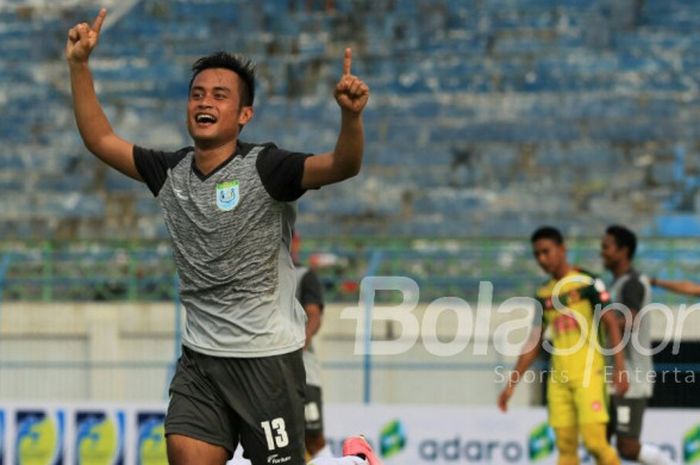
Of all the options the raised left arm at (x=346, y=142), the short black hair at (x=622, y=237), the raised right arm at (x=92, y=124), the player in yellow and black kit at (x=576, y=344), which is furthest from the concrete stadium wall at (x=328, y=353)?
the raised left arm at (x=346, y=142)

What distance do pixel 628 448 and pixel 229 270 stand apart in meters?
5.78

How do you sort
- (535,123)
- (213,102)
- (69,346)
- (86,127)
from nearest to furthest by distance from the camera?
1. (213,102)
2. (86,127)
3. (69,346)
4. (535,123)

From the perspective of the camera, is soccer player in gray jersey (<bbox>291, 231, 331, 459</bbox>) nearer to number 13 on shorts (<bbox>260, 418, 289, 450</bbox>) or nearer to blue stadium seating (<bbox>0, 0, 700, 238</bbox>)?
number 13 on shorts (<bbox>260, 418, 289, 450</bbox>)

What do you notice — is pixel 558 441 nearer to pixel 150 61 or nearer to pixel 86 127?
pixel 86 127

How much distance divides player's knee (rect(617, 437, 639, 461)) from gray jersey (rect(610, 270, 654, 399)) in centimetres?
32

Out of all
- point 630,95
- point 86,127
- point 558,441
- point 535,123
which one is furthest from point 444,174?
point 86,127

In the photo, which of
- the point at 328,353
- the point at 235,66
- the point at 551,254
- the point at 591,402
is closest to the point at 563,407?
the point at 591,402

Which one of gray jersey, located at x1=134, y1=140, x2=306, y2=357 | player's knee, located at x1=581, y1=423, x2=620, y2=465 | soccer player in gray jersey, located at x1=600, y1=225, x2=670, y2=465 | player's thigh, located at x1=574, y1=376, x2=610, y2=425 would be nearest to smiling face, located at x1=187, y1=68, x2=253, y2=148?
gray jersey, located at x1=134, y1=140, x2=306, y2=357

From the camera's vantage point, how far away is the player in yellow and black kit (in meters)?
9.79

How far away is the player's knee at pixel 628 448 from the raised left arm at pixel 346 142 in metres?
5.81

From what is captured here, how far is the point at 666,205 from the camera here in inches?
696

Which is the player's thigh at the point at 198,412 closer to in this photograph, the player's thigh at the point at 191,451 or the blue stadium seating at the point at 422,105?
the player's thigh at the point at 191,451

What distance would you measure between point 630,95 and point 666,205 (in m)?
1.94

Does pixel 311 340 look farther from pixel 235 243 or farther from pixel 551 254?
pixel 235 243
